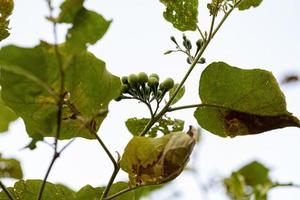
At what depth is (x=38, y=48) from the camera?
171 cm

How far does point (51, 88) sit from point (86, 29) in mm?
211

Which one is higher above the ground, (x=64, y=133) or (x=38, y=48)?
(x=38, y=48)

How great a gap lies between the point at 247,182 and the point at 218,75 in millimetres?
640

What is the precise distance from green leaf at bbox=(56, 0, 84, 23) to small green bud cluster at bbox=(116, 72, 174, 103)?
61cm

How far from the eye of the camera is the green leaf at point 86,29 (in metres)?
1.70

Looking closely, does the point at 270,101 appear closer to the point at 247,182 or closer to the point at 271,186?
the point at 271,186

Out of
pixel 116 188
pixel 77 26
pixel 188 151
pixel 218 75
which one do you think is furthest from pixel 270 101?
pixel 77 26

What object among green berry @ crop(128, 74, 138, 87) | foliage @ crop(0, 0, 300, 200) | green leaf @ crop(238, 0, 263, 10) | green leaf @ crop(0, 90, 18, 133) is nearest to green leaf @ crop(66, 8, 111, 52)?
foliage @ crop(0, 0, 300, 200)

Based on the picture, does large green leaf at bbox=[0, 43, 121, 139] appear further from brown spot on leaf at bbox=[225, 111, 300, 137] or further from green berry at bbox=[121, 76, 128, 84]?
brown spot on leaf at bbox=[225, 111, 300, 137]

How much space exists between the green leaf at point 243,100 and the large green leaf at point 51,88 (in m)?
0.39

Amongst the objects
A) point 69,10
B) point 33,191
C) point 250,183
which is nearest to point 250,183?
point 250,183

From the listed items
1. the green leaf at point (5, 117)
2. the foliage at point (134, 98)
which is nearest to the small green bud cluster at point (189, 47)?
the foliage at point (134, 98)

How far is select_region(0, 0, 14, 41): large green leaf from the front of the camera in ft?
7.12

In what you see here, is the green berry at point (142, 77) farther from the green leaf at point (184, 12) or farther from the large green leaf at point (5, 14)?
the large green leaf at point (5, 14)
